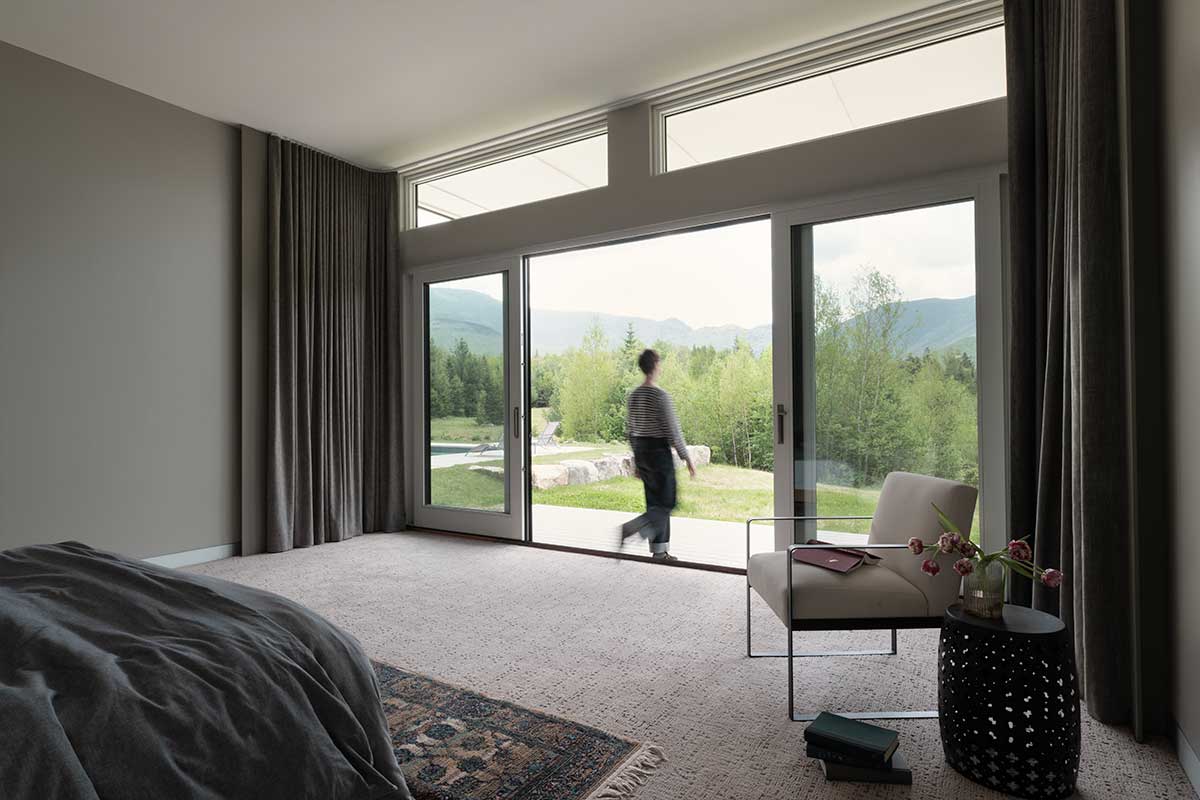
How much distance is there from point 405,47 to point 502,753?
3.45 metres

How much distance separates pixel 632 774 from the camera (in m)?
1.90

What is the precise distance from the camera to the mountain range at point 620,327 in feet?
11.4

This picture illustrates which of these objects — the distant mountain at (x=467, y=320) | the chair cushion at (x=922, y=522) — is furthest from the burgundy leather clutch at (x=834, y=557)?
the distant mountain at (x=467, y=320)

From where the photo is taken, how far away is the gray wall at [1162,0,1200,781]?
181 cm

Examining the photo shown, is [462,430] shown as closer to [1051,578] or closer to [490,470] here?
[490,470]

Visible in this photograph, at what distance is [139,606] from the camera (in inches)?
62.7

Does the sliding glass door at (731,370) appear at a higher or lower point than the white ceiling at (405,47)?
lower

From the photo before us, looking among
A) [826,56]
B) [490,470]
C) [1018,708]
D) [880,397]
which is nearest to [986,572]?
[1018,708]

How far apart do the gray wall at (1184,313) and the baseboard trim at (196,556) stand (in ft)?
16.0

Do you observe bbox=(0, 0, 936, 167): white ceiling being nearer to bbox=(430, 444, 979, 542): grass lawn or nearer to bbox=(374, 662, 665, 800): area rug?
bbox=(374, 662, 665, 800): area rug

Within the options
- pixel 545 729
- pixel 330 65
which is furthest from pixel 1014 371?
pixel 330 65

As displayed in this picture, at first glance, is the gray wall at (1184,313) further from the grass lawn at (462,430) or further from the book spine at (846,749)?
the grass lawn at (462,430)

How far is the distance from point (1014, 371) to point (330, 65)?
381 cm

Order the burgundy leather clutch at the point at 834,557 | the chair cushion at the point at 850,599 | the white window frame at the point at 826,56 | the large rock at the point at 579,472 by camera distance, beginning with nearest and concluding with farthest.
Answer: the chair cushion at the point at 850,599 < the burgundy leather clutch at the point at 834,557 < the white window frame at the point at 826,56 < the large rock at the point at 579,472
